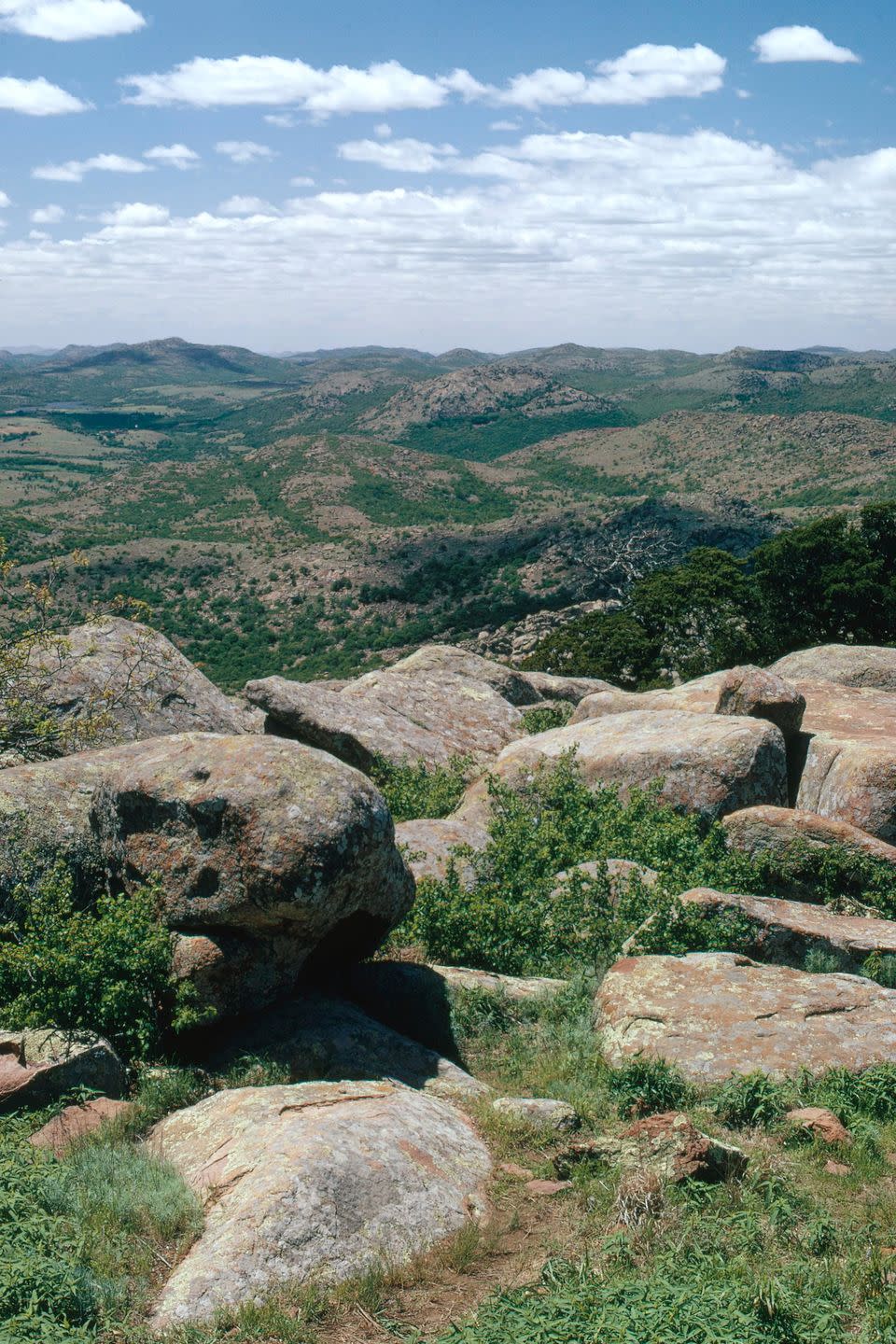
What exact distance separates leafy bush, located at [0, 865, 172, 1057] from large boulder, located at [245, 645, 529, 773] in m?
8.70

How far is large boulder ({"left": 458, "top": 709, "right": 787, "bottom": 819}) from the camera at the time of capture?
1377 cm

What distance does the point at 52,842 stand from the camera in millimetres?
9656

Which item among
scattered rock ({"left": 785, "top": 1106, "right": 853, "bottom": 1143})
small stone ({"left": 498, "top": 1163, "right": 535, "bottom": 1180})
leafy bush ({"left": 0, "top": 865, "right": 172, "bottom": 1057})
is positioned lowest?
small stone ({"left": 498, "top": 1163, "right": 535, "bottom": 1180})

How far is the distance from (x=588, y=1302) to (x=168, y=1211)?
2778mm

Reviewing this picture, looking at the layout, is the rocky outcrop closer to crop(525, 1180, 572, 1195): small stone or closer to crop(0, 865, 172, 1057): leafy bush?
crop(525, 1180, 572, 1195): small stone

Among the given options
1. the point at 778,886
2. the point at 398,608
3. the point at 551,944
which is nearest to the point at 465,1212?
the point at 551,944

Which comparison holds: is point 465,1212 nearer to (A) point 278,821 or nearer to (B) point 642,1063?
(B) point 642,1063

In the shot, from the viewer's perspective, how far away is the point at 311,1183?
624 centimetres

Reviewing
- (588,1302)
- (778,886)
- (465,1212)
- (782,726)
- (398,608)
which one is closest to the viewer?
(588,1302)

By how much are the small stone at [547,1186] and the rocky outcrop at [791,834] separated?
6.48 metres

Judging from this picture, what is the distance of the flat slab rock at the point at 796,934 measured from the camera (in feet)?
33.2

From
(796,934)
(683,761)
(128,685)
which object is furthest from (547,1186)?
(128,685)

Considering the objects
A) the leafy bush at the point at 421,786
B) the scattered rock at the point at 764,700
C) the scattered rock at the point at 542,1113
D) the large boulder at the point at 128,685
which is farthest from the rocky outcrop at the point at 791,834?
the large boulder at the point at 128,685

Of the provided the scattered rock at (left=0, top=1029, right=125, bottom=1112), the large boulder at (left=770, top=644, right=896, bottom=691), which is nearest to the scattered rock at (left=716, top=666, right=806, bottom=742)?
the large boulder at (left=770, top=644, right=896, bottom=691)
